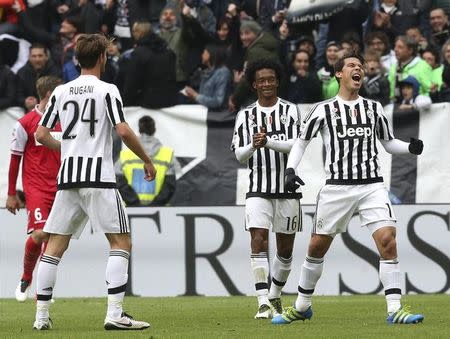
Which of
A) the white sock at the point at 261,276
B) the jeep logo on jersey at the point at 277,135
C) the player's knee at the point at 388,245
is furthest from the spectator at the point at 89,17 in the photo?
the player's knee at the point at 388,245

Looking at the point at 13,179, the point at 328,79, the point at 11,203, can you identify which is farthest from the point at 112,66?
the point at 11,203

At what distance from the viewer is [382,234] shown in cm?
1025

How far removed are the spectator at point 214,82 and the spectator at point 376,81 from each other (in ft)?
6.60

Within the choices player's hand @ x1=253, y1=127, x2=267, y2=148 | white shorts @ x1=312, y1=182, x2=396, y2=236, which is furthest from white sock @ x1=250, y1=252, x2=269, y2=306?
white shorts @ x1=312, y1=182, x2=396, y2=236

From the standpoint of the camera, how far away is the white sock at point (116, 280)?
9859 millimetres

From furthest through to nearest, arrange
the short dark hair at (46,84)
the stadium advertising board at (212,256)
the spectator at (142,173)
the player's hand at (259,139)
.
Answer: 1. the spectator at (142,173)
2. the stadium advertising board at (212,256)
3. the short dark hair at (46,84)
4. the player's hand at (259,139)

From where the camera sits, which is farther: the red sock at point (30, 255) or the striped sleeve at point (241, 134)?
the red sock at point (30, 255)

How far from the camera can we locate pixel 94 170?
9945 mm

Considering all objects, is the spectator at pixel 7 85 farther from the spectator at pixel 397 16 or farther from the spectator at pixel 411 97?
the spectator at pixel 411 97

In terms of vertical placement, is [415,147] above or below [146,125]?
below

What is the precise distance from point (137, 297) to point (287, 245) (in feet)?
14.4

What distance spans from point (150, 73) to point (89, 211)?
834 centimetres

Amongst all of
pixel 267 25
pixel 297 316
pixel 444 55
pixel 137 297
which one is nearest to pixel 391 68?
pixel 444 55

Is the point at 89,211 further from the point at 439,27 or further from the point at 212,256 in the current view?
the point at 439,27
